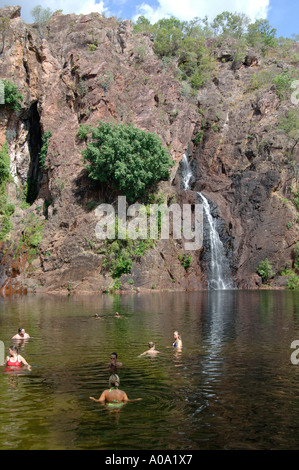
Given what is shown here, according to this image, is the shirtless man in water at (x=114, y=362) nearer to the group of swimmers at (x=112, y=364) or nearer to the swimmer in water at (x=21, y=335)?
the group of swimmers at (x=112, y=364)

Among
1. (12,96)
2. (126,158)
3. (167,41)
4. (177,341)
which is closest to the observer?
(177,341)

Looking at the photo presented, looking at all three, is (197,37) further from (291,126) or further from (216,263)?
(216,263)

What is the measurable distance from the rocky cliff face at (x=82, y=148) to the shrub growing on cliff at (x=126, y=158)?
309cm

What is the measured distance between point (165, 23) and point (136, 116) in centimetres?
3715

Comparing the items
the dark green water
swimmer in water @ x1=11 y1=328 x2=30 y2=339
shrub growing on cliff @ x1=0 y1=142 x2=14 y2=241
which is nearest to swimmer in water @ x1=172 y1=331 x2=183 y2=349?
the dark green water

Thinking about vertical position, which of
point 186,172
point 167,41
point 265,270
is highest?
point 167,41

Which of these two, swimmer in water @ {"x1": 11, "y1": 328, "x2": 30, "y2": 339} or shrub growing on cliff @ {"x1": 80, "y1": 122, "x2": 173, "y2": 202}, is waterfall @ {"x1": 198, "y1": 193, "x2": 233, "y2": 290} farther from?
swimmer in water @ {"x1": 11, "y1": 328, "x2": 30, "y2": 339}

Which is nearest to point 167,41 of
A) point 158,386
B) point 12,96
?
point 12,96

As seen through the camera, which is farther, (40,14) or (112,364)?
(40,14)

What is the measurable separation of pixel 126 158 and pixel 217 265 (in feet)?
60.1

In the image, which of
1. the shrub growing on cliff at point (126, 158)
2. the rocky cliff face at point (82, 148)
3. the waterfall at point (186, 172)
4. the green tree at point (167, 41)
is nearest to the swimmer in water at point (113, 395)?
the rocky cliff face at point (82, 148)

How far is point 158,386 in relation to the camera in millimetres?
13836

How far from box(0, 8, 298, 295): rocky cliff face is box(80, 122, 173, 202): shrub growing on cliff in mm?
3088
